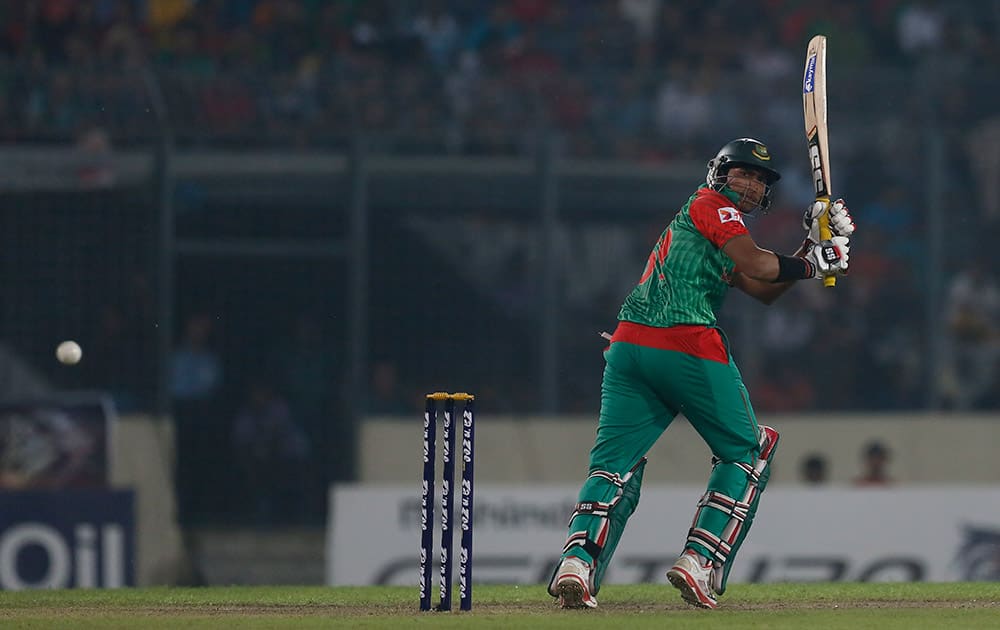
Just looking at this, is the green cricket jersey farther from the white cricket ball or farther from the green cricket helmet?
the white cricket ball

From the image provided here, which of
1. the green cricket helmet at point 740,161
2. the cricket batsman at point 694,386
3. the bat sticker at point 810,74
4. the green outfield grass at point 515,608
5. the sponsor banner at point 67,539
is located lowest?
the sponsor banner at point 67,539

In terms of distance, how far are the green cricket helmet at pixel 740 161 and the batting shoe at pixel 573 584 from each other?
167cm

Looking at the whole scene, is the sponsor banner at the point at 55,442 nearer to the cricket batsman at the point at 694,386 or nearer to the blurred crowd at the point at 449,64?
the blurred crowd at the point at 449,64

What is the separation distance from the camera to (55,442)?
44.6 feet

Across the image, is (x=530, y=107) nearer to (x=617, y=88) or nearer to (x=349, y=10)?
(x=617, y=88)

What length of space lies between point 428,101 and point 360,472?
122 inches

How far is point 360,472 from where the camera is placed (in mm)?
14172

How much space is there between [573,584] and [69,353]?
7583 mm

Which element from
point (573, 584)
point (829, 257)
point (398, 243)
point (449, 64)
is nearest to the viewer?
point (573, 584)

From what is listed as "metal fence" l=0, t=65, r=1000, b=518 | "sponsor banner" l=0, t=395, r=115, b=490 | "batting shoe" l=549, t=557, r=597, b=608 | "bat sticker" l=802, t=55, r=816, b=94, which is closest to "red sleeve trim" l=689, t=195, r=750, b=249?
"bat sticker" l=802, t=55, r=816, b=94

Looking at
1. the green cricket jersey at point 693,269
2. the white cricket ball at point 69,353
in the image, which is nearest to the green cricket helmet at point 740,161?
the green cricket jersey at point 693,269

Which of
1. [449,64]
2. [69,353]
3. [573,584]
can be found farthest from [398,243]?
[573,584]

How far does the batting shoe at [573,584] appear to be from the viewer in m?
7.12

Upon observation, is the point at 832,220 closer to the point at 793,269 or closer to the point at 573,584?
the point at 793,269
